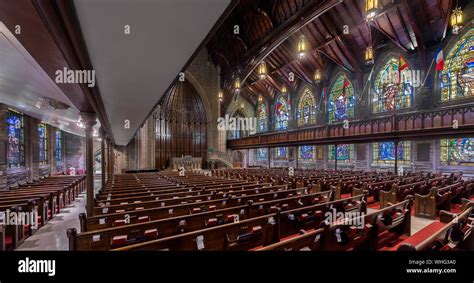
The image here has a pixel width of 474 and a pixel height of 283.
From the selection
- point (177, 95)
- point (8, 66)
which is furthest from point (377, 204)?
point (177, 95)

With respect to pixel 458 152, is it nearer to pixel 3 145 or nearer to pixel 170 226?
pixel 170 226

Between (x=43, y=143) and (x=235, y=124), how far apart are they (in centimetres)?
1761

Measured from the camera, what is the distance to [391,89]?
13.8m

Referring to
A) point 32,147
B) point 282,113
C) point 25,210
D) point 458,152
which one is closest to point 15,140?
point 32,147

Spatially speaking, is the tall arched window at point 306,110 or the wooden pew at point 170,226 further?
the tall arched window at point 306,110

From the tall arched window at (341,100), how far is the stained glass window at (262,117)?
28.1ft

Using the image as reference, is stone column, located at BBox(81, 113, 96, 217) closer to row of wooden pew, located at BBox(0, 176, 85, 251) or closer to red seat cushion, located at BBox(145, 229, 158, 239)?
row of wooden pew, located at BBox(0, 176, 85, 251)

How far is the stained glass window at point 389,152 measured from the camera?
13002 millimetres

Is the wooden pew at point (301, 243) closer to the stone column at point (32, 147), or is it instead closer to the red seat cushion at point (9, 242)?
the red seat cushion at point (9, 242)

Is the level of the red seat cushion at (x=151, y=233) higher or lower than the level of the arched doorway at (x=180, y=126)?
lower

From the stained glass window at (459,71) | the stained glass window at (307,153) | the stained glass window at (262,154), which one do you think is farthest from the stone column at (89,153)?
the stained glass window at (262,154)

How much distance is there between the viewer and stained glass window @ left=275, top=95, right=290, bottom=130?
22.1 metres

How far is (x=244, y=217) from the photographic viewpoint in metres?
3.79

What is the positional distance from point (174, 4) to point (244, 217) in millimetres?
3444
